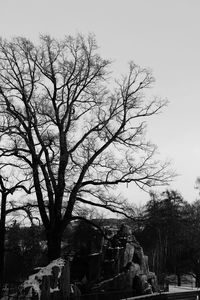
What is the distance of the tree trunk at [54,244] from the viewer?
2262cm

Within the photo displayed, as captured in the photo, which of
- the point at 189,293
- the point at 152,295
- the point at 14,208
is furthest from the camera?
the point at 14,208

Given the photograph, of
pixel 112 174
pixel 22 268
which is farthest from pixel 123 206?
pixel 22 268

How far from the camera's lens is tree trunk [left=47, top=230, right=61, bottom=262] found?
22625 millimetres

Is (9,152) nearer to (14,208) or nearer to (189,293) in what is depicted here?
(14,208)

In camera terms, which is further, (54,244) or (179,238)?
(179,238)

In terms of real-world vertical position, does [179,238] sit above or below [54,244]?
above

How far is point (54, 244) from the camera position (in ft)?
74.9

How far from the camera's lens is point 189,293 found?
22.6 m

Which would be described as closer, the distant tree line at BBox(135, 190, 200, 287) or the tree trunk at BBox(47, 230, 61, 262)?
the tree trunk at BBox(47, 230, 61, 262)

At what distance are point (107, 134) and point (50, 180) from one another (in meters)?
4.70

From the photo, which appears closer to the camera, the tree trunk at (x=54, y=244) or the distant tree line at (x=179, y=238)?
the tree trunk at (x=54, y=244)

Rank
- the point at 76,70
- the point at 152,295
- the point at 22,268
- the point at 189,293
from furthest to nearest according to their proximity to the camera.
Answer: the point at 22,268 < the point at 76,70 < the point at 189,293 < the point at 152,295

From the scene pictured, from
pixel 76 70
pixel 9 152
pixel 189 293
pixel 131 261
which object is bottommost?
pixel 189 293

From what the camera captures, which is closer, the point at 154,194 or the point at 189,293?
the point at 189,293
